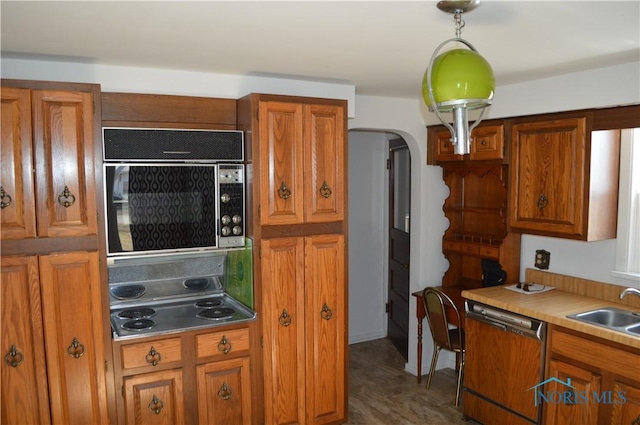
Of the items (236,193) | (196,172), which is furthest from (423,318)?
(196,172)

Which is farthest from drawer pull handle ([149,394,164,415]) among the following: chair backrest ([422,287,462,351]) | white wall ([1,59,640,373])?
chair backrest ([422,287,462,351])

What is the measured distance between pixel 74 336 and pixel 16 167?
34.9 inches

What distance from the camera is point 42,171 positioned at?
2.43 meters

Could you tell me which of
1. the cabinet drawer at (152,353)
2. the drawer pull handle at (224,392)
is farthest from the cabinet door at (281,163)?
the drawer pull handle at (224,392)

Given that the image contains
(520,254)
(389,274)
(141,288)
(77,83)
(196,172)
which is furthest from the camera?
(389,274)

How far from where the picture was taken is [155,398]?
2.73 m

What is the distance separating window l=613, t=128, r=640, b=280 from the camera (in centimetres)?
302

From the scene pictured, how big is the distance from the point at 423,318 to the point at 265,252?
176cm

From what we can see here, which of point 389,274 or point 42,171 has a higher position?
point 42,171

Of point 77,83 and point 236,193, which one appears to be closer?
point 77,83

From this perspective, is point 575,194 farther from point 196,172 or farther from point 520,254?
point 196,172

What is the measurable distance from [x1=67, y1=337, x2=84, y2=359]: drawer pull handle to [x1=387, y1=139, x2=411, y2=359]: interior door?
2.85m

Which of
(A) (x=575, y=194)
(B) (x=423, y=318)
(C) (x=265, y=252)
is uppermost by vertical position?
(A) (x=575, y=194)

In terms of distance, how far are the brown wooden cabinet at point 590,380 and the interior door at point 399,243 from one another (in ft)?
6.01
